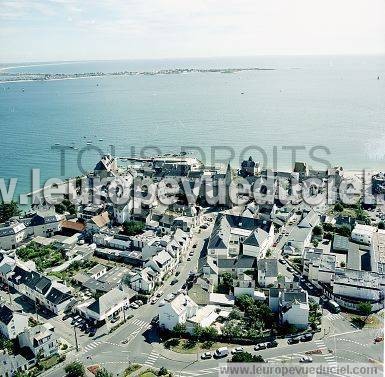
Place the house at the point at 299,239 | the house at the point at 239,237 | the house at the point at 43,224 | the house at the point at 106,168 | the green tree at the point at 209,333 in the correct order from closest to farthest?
1. the green tree at the point at 209,333
2. the house at the point at 239,237
3. the house at the point at 299,239
4. the house at the point at 43,224
5. the house at the point at 106,168

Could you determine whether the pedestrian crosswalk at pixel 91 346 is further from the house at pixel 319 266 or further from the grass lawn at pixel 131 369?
the house at pixel 319 266

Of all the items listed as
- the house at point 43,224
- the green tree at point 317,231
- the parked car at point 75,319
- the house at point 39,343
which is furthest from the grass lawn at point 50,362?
the green tree at point 317,231

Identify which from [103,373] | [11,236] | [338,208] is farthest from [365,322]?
[11,236]

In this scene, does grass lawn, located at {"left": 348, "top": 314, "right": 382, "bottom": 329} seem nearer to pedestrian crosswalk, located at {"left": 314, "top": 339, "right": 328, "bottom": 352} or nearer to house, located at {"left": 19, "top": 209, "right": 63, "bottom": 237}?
pedestrian crosswalk, located at {"left": 314, "top": 339, "right": 328, "bottom": 352}

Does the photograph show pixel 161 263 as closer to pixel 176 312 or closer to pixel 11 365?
pixel 176 312

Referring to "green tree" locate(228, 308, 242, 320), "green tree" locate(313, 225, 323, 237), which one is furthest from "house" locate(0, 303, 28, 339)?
"green tree" locate(313, 225, 323, 237)

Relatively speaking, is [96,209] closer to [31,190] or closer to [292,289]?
[31,190]
